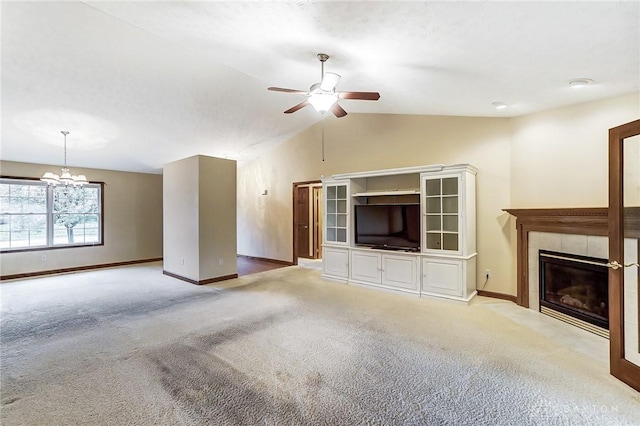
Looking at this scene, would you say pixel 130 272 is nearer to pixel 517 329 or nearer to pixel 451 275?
pixel 451 275

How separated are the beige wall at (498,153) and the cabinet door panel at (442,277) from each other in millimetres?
662

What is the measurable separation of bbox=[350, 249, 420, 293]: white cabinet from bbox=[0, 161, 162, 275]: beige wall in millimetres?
6021

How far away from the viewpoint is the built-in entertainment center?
4426 millimetres

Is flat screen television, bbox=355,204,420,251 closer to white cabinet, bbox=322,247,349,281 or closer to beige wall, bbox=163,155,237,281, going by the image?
white cabinet, bbox=322,247,349,281

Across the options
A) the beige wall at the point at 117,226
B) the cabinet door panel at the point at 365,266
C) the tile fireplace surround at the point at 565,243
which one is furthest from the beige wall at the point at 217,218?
the tile fireplace surround at the point at 565,243

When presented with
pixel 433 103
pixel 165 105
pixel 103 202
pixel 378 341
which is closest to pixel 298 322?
pixel 378 341

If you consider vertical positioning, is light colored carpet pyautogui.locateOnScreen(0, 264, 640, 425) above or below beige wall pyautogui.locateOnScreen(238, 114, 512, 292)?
below

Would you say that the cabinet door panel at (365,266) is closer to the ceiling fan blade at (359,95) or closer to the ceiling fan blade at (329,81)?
the ceiling fan blade at (359,95)

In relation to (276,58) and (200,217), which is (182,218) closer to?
(200,217)

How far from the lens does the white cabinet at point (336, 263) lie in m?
5.64

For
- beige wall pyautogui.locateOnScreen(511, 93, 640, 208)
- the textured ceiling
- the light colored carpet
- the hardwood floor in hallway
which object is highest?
the textured ceiling

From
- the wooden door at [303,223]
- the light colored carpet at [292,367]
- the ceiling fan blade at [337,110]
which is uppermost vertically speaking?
Answer: the ceiling fan blade at [337,110]

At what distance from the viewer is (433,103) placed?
14.0 ft

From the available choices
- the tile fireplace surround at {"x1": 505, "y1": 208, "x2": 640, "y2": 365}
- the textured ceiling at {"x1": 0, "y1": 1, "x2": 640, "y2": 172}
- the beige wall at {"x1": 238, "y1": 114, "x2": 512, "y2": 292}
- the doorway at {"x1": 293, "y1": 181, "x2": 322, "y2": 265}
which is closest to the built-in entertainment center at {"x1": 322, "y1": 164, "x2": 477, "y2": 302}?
the beige wall at {"x1": 238, "y1": 114, "x2": 512, "y2": 292}
